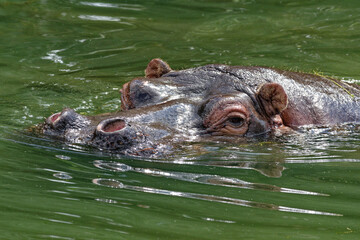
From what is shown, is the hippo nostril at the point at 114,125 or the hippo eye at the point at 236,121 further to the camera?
the hippo eye at the point at 236,121

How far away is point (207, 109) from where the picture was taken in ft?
22.5

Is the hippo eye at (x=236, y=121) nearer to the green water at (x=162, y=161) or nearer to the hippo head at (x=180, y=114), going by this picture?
the hippo head at (x=180, y=114)

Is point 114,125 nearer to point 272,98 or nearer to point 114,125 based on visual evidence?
point 114,125

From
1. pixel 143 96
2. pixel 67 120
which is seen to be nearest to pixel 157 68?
pixel 143 96

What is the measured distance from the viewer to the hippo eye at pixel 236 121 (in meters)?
6.92

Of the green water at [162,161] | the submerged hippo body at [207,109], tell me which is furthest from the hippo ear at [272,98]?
the green water at [162,161]

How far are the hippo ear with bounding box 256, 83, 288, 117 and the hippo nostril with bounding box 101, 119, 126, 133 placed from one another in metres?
1.72

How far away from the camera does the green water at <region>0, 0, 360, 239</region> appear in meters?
4.61

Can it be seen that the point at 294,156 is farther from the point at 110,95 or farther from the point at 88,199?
the point at 110,95

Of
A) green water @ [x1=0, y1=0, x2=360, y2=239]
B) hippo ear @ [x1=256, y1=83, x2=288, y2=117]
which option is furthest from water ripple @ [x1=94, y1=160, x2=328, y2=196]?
hippo ear @ [x1=256, y1=83, x2=288, y2=117]

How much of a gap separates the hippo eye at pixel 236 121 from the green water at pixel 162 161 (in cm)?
26

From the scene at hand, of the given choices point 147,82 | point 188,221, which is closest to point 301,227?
point 188,221

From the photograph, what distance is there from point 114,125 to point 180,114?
0.88 meters

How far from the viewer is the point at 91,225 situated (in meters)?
4.51
